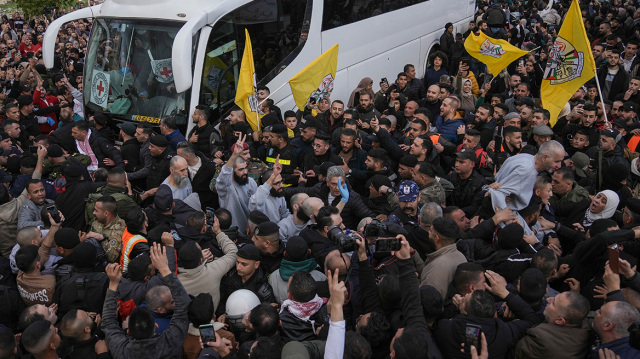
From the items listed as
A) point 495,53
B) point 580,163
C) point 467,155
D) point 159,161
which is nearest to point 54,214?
point 159,161

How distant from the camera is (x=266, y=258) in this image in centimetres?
512

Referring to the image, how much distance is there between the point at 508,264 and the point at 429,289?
1.00 metres

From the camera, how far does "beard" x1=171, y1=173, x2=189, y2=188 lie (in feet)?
20.9

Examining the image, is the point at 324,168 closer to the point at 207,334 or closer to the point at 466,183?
the point at 466,183

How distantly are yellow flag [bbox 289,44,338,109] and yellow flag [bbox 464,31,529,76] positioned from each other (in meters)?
2.85

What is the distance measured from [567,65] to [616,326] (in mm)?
5286

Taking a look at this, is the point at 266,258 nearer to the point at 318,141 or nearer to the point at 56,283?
the point at 56,283

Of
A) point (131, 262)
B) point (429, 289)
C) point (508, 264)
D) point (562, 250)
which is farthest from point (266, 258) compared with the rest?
point (562, 250)

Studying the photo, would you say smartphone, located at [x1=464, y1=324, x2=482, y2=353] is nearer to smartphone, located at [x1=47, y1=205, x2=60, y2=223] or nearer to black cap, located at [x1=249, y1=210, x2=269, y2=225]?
black cap, located at [x1=249, y1=210, x2=269, y2=225]

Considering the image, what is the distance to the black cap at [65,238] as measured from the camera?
505cm

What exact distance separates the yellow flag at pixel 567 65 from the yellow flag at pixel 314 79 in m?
3.40

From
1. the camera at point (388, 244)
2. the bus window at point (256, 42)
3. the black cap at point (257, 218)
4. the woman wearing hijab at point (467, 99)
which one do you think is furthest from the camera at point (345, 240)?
the woman wearing hijab at point (467, 99)

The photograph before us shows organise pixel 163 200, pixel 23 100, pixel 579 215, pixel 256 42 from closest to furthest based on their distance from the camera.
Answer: pixel 163 200
pixel 579 215
pixel 256 42
pixel 23 100

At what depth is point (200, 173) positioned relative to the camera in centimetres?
675
